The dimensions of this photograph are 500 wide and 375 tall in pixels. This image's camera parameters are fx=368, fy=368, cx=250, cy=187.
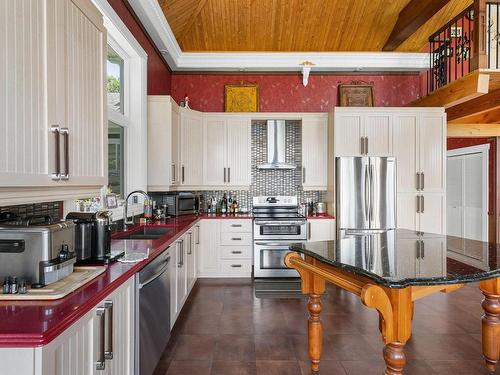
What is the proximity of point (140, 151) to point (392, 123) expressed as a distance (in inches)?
140

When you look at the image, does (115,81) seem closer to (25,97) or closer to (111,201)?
(111,201)

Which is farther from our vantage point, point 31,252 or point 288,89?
point 288,89

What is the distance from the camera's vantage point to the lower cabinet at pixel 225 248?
5.34 meters

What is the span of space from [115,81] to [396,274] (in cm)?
358

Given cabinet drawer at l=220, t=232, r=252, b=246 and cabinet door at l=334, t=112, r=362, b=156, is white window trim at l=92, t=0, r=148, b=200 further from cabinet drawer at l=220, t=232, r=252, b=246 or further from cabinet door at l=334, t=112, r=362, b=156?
cabinet door at l=334, t=112, r=362, b=156

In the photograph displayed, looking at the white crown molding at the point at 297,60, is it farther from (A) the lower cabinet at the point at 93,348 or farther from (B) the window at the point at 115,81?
(A) the lower cabinet at the point at 93,348

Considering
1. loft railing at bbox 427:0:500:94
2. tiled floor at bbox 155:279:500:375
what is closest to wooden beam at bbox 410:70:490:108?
loft railing at bbox 427:0:500:94

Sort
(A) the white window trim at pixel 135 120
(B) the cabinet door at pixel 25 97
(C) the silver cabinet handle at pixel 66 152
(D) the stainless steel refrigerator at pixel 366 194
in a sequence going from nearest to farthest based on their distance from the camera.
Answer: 1. (B) the cabinet door at pixel 25 97
2. (C) the silver cabinet handle at pixel 66 152
3. (A) the white window trim at pixel 135 120
4. (D) the stainless steel refrigerator at pixel 366 194

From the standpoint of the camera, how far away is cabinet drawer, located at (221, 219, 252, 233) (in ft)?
17.5

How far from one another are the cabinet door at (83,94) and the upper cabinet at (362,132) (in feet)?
12.4

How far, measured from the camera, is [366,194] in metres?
5.11

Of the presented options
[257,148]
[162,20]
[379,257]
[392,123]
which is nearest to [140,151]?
[162,20]

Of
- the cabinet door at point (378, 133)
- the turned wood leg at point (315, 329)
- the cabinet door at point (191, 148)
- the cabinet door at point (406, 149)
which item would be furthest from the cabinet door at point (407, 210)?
the turned wood leg at point (315, 329)

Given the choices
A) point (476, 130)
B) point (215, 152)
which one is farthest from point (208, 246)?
point (476, 130)
